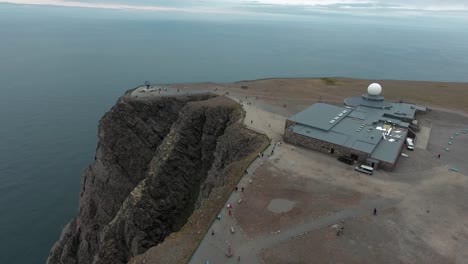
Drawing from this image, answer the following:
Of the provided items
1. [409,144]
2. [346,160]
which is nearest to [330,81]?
[409,144]

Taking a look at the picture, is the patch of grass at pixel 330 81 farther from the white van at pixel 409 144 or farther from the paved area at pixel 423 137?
the white van at pixel 409 144

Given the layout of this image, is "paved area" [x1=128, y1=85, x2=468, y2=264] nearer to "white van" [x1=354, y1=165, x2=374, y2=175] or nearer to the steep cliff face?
"white van" [x1=354, y1=165, x2=374, y2=175]

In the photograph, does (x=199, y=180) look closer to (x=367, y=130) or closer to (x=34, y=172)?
(x=367, y=130)

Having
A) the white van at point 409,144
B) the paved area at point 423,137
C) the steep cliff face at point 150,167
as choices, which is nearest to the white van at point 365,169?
the white van at point 409,144

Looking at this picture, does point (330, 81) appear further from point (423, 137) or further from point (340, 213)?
point (340, 213)

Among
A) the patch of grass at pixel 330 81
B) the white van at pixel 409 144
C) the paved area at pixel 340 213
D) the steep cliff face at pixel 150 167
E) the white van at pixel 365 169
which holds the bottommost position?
the steep cliff face at pixel 150 167

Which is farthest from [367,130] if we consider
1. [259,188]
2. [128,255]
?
[128,255]
